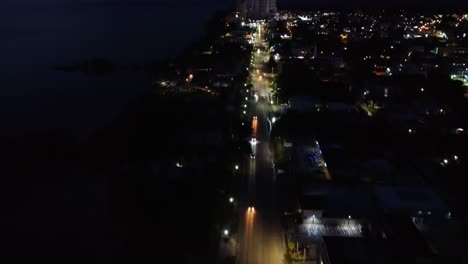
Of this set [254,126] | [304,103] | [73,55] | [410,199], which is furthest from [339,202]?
[73,55]

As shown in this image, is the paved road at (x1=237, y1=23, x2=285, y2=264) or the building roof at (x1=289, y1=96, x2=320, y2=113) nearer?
the paved road at (x1=237, y1=23, x2=285, y2=264)

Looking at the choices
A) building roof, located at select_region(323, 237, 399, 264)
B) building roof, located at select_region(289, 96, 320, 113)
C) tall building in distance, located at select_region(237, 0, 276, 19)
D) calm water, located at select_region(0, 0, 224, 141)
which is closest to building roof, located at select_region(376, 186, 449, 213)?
building roof, located at select_region(323, 237, 399, 264)

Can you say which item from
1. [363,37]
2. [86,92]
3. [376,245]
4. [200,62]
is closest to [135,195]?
[376,245]

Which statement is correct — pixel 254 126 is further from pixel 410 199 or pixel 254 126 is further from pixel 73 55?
pixel 73 55

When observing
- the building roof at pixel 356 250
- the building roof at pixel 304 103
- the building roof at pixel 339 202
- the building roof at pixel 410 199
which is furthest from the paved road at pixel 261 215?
the building roof at pixel 410 199

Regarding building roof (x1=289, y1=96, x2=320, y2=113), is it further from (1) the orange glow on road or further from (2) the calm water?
(2) the calm water
